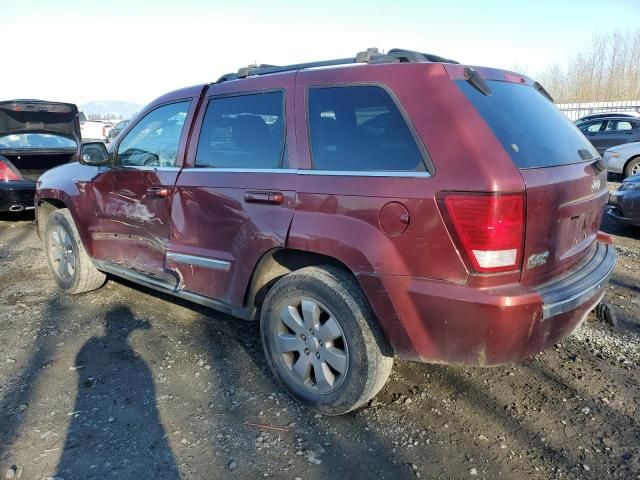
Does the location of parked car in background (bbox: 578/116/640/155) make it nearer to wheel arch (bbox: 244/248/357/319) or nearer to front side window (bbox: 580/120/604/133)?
front side window (bbox: 580/120/604/133)

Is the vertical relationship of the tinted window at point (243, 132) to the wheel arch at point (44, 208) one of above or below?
above

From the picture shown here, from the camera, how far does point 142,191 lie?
3.81m

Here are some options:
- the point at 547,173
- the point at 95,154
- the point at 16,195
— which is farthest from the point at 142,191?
the point at 16,195

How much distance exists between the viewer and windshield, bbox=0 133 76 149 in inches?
326

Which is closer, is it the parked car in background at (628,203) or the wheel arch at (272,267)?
the wheel arch at (272,267)

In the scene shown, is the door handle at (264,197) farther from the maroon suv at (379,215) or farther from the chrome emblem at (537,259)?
the chrome emblem at (537,259)

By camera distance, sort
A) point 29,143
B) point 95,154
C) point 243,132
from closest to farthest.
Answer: point 243,132
point 95,154
point 29,143

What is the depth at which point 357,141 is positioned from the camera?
268cm

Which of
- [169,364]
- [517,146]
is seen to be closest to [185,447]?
[169,364]

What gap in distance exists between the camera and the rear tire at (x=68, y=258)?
184 inches

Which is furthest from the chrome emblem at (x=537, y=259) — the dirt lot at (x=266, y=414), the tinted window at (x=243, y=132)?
the tinted window at (x=243, y=132)

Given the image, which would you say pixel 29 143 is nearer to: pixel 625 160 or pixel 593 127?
pixel 625 160

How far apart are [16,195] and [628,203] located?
832cm

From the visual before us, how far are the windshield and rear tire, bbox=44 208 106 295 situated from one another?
4143 mm
